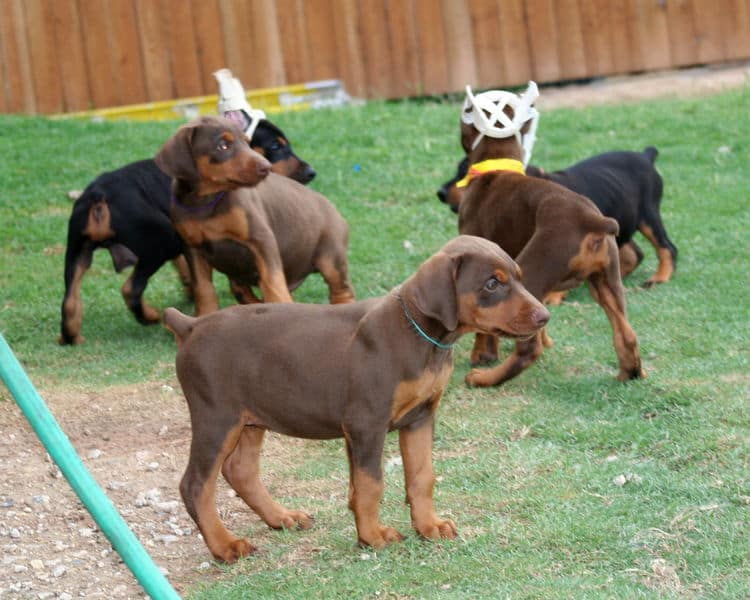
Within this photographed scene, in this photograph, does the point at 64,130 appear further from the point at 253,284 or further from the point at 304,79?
the point at 253,284

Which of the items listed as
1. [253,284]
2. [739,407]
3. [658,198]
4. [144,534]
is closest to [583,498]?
[739,407]

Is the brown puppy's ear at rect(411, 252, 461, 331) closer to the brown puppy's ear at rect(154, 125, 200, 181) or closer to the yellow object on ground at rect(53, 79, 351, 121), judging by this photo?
the brown puppy's ear at rect(154, 125, 200, 181)

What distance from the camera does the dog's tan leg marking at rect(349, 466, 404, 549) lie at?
17.9 feet

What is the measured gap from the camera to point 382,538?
562cm

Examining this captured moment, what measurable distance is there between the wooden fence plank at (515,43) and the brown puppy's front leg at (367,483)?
11047mm

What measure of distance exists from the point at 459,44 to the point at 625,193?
22.0 ft

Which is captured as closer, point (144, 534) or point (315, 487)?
point (144, 534)

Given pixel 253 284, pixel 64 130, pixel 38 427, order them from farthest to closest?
1. pixel 64 130
2. pixel 253 284
3. pixel 38 427

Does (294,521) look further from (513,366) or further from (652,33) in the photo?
→ (652,33)

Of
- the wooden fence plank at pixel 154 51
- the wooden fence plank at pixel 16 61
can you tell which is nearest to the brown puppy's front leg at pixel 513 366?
the wooden fence plank at pixel 154 51

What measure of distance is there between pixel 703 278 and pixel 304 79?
24.0 feet

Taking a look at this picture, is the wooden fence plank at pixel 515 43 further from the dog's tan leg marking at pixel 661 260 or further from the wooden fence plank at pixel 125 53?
the dog's tan leg marking at pixel 661 260

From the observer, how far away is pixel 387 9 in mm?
15695

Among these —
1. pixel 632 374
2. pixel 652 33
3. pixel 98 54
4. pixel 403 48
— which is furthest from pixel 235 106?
pixel 652 33
